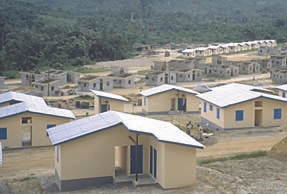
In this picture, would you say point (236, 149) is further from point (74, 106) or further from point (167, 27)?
point (167, 27)

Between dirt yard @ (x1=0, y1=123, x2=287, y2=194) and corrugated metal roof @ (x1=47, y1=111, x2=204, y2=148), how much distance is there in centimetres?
170

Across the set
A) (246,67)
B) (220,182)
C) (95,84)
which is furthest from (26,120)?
(246,67)

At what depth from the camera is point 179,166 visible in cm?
1858

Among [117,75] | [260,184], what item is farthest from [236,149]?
[117,75]

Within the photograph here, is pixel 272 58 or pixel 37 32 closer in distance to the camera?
pixel 272 58

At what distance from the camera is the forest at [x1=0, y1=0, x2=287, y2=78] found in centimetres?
6950

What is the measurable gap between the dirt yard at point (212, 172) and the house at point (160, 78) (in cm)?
2508

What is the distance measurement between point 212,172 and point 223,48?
68.7 metres

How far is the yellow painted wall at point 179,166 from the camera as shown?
18.4 meters

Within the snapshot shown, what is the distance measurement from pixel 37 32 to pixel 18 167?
196ft

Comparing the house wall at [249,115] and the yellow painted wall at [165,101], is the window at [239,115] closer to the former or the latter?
the house wall at [249,115]

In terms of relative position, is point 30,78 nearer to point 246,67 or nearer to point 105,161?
point 246,67

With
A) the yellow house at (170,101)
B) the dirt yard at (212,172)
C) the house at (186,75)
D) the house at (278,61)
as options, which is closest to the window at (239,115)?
the dirt yard at (212,172)

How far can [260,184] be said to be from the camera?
1920 centimetres
